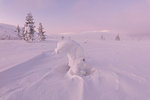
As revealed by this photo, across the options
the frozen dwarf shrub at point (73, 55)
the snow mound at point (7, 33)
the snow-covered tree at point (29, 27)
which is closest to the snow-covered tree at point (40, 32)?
the snow-covered tree at point (29, 27)

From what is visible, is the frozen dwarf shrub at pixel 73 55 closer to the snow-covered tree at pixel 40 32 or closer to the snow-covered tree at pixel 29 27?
the snow-covered tree at pixel 29 27

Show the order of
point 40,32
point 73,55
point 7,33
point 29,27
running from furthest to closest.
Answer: point 7,33
point 40,32
point 29,27
point 73,55

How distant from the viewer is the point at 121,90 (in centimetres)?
262

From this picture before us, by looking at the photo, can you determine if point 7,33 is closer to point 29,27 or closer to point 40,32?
point 40,32

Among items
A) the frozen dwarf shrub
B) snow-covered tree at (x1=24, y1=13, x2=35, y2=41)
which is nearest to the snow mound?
snow-covered tree at (x1=24, y1=13, x2=35, y2=41)

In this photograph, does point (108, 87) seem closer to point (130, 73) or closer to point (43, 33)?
point (130, 73)

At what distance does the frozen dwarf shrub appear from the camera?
3572mm

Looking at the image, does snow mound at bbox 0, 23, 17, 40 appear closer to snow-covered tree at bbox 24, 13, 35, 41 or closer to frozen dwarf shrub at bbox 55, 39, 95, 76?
snow-covered tree at bbox 24, 13, 35, 41

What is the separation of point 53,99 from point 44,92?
1.13 ft

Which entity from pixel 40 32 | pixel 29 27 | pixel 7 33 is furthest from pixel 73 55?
pixel 7 33

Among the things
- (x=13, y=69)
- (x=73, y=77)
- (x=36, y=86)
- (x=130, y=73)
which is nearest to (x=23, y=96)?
(x=36, y=86)

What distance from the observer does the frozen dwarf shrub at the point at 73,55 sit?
3572mm

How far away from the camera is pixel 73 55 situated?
12.6 feet

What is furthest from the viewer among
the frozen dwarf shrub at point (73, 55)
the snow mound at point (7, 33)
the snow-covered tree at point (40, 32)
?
the snow mound at point (7, 33)
